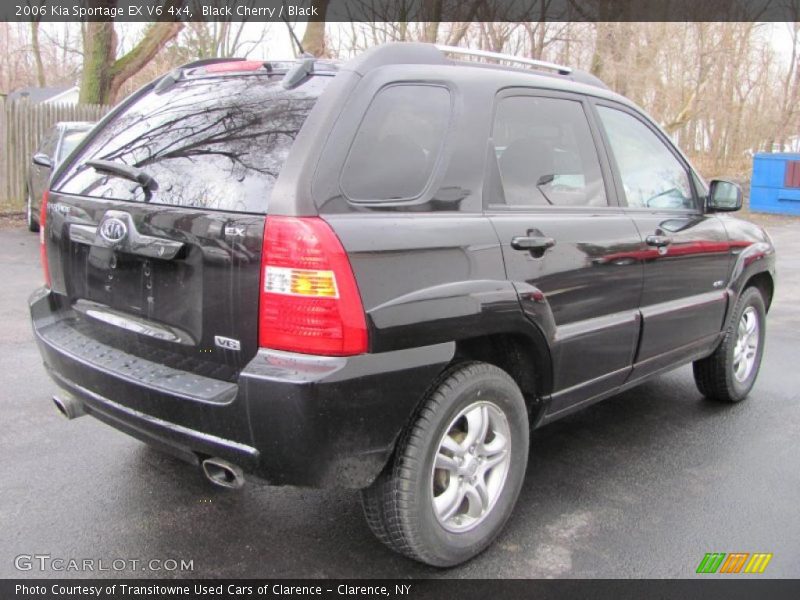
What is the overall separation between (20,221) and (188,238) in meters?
11.6

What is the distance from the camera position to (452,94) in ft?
9.14

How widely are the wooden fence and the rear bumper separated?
484 inches

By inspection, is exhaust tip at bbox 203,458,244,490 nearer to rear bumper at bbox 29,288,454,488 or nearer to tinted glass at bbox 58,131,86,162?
rear bumper at bbox 29,288,454,488

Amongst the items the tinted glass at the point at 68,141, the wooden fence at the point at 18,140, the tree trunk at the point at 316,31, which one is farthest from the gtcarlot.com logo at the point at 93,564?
the tree trunk at the point at 316,31

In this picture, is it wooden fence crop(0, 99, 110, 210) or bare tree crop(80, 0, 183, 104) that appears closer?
wooden fence crop(0, 99, 110, 210)

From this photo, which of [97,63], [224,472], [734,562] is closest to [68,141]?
[97,63]

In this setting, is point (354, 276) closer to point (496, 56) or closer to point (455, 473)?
point (455, 473)

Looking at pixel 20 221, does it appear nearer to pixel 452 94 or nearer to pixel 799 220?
pixel 452 94

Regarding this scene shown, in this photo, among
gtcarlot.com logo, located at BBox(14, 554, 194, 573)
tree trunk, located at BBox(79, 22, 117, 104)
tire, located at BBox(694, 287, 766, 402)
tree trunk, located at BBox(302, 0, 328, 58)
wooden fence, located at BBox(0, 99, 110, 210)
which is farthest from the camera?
tree trunk, located at BBox(79, 22, 117, 104)

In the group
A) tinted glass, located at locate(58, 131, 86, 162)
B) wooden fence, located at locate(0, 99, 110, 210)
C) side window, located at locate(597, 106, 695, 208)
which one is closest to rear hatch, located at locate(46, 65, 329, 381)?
side window, located at locate(597, 106, 695, 208)

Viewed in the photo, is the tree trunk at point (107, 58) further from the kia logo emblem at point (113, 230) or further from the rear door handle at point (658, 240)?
the rear door handle at point (658, 240)

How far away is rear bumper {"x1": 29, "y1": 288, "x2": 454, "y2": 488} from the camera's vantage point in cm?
225

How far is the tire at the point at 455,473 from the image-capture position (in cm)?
A: 253

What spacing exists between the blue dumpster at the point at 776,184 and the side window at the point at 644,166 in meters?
15.7
